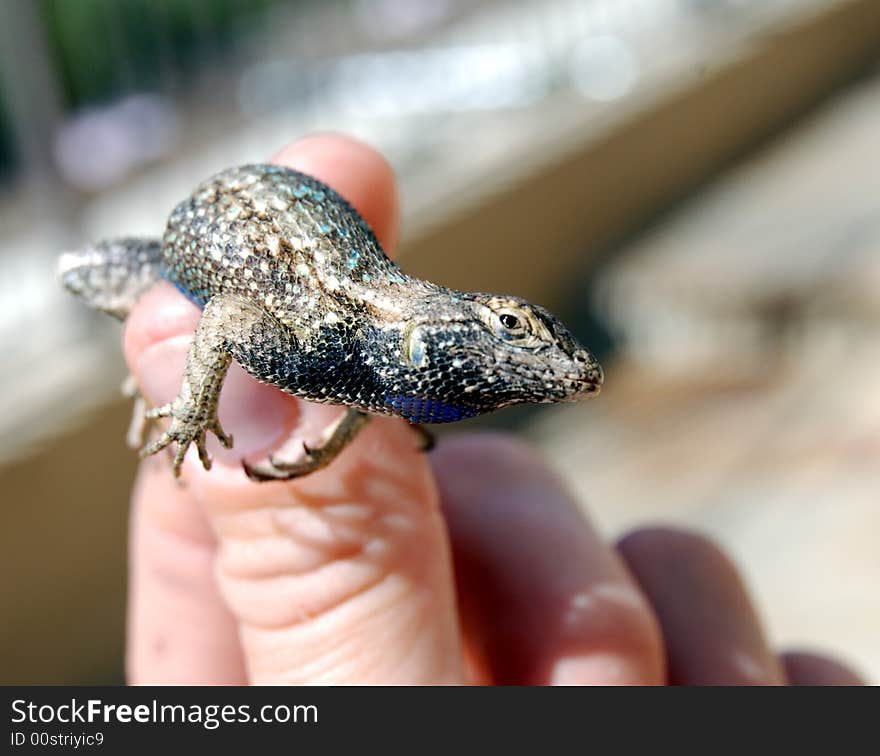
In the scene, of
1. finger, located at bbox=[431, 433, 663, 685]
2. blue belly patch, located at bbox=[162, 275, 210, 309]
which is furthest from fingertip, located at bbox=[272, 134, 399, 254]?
finger, located at bbox=[431, 433, 663, 685]

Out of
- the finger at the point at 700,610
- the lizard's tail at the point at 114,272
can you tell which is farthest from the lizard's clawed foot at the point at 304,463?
the finger at the point at 700,610

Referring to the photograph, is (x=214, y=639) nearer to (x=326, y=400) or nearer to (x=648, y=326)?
(x=326, y=400)

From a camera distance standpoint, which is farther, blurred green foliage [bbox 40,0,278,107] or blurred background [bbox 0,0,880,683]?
blurred green foliage [bbox 40,0,278,107]

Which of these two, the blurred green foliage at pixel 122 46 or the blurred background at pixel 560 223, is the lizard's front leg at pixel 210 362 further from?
the blurred green foliage at pixel 122 46

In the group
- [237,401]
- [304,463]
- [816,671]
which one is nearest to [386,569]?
[304,463]

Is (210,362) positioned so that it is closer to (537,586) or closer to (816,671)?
(537,586)

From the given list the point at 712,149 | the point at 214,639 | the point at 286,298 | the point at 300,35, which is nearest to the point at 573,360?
the point at 286,298

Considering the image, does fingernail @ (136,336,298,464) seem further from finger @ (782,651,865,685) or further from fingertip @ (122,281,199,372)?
finger @ (782,651,865,685)
